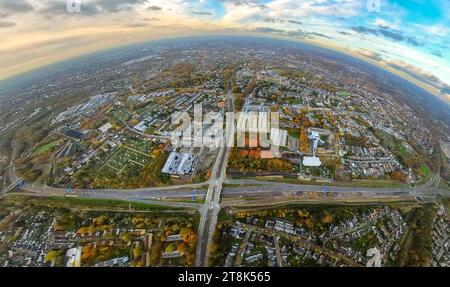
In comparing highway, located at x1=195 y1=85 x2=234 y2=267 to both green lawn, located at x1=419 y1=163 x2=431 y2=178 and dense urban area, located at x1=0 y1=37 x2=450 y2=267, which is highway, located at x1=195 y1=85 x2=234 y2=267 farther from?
green lawn, located at x1=419 y1=163 x2=431 y2=178

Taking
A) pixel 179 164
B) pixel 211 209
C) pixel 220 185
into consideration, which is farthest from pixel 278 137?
pixel 211 209

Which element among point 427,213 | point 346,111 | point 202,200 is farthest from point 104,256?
A: point 346,111

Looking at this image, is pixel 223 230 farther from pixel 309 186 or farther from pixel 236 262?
pixel 309 186

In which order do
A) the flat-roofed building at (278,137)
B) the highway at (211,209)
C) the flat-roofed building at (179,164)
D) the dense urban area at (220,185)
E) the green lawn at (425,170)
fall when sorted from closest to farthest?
the highway at (211,209)
the dense urban area at (220,185)
the flat-roofed building at (179,164)
the green lawn at (425,170)
the flat-roofed building at (278,137)

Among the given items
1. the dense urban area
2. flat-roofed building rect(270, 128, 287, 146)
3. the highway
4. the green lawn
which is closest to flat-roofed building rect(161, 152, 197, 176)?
the dense urban area

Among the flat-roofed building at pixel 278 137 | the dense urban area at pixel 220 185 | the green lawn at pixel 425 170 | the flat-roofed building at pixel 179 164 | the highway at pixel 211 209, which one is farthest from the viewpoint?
the flat-roofed building at pixel 278 137

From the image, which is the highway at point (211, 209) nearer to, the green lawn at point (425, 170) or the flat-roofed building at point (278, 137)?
the flat-roofed building at point (278, 137)

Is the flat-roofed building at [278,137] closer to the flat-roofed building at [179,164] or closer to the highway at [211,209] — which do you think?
the highway at [211,209]

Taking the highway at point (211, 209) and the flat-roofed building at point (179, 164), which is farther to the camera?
the flat-roofed building at point (179, 164)

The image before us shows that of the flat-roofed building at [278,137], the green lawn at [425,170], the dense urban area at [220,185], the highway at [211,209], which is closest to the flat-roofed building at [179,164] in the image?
the dense urban area at [220,185]

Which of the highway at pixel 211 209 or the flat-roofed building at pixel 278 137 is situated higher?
the flat-roofed building at pixel 278 137
